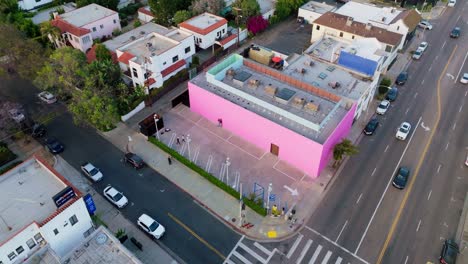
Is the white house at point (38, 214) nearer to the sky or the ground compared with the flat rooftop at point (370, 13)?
nearer to the ground

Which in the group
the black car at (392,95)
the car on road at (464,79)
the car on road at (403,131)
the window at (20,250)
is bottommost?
the car on road at (403,131)

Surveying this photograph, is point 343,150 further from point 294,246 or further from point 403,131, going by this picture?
point 294,246

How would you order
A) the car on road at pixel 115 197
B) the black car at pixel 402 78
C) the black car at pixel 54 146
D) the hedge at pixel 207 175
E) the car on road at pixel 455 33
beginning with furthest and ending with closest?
the car on road at pixel 455 33
the black car at pixel 402 78
the black car at pixel 54 146
the car on road at pixel 115 197
the hedge at pixel 207 175

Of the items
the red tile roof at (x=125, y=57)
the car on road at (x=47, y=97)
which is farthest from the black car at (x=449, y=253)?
the car on road at (x=47, y=97)

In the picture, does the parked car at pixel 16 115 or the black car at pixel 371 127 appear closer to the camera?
the parked car at pixel 16 115

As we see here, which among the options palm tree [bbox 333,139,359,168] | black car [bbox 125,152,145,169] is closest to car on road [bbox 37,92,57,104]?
black car [bbox 125,152,145,169]

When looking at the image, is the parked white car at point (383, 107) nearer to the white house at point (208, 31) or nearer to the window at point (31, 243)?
the white house at point (208, 31)

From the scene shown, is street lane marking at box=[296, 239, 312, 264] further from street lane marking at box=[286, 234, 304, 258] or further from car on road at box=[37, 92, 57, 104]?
car on road at box=[37, 92, 57, 104]
